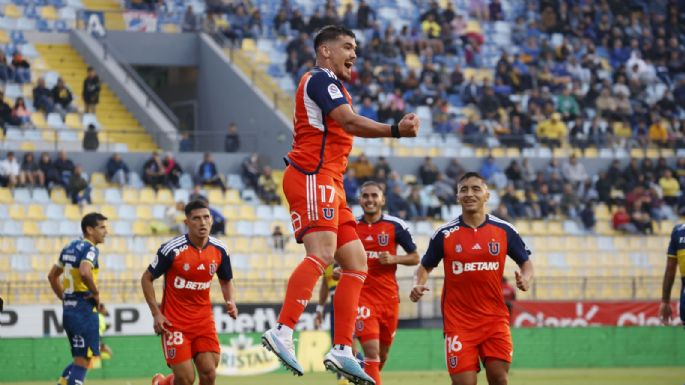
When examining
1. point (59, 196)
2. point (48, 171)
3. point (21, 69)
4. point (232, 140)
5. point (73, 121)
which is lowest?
point (59, 196)

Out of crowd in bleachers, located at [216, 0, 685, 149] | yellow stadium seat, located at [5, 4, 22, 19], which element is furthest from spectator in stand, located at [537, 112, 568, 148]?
yellow stadium seat, located at [5, 4, 22, 19]

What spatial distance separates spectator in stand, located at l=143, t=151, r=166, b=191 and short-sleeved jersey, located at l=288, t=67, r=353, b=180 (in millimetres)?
19061

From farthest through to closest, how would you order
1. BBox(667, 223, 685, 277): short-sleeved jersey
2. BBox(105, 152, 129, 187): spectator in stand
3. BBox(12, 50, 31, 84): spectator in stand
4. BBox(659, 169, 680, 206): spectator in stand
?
BBox(659, 169, 680, 206): spectator in stand → BBox(12, 50, 31, 84): spectator in stand → BBox(105, 152, 129, 187): spectator in stand → BBox(667, 223, 685, 277): short-sleeved jersey

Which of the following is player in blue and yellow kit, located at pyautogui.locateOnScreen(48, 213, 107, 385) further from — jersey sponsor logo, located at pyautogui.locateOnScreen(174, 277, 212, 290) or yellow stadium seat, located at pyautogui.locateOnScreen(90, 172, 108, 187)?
yellow stadium seat, located at pyautogui.locateOnScreen(90, 172, 108, 187)

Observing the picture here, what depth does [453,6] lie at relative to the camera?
38.8m

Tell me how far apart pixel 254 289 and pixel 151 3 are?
1279 cm

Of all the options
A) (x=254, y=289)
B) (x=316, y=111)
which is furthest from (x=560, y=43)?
(x=316, y=111)

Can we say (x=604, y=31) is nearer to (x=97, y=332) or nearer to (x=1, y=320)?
(x=1, y=320)

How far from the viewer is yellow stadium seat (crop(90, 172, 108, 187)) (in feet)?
95.3

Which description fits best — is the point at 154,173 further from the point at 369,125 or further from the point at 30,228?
the point at 369,125

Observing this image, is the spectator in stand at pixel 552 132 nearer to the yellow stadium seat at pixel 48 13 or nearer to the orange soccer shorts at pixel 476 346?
the yellow stadium seat at pixel 48 13

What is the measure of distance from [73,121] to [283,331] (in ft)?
74.3

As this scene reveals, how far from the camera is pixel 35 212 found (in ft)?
90.0

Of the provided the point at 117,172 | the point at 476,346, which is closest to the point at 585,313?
the point at 117,172
